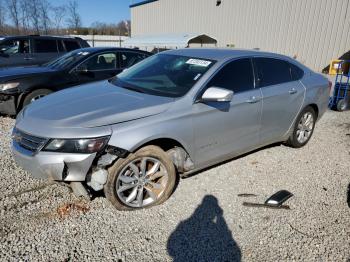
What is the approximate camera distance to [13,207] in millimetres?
3176

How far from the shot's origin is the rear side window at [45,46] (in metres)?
9.49

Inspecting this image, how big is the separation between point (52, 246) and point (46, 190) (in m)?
1.00

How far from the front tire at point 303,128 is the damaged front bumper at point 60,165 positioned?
132 inches

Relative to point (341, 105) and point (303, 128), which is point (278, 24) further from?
point (303, 128)

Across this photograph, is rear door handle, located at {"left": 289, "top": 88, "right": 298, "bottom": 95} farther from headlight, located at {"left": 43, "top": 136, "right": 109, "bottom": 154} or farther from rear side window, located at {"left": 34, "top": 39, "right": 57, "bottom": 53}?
rear side window, located at {"left": 34, "top": 39, "right": 57, "bottom": 53}

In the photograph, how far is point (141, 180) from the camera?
313cm

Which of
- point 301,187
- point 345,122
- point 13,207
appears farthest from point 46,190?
point 345,122

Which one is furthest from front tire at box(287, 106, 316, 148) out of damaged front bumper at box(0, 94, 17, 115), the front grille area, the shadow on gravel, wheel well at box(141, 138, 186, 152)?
damaged front bumper at box(0, 94, 17, 115)

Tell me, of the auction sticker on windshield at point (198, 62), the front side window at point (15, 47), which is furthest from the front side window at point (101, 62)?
the front side window at point (15, 47)

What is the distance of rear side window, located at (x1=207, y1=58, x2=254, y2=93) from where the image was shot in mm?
3553

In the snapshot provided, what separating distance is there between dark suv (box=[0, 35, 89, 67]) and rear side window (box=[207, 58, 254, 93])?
25.0 feet

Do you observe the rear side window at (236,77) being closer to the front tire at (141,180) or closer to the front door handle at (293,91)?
the front door handle at (293,91)

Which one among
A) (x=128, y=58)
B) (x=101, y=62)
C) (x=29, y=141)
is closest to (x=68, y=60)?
(x=101, y=62)

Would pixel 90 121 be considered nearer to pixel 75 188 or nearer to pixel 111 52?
pixel 75 188
